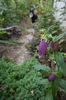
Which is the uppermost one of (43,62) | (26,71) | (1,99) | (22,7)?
(22,7)

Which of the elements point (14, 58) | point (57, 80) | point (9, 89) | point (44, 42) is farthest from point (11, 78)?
point (44, 42)

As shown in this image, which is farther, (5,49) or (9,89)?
(5,49)

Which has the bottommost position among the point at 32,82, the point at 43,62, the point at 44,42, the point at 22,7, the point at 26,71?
the point at 32,82

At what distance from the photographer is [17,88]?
1.23 m

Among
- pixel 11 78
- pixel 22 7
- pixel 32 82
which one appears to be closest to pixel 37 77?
pixel 32 82

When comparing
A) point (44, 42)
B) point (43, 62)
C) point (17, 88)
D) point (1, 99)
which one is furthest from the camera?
point (43, 62)

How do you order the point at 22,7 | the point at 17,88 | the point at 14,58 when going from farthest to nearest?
the point at 22,7
the point at 14,58
the point at 17,88

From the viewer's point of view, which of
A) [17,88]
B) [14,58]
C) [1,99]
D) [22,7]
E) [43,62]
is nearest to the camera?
[1,99]

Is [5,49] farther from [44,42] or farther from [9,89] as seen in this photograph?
[44,42]

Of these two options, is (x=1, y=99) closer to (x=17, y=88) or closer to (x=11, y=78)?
(x=17, y=88)

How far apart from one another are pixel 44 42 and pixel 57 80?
13.5 inches

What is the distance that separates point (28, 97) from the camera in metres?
1.11

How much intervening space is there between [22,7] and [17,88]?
4403 mm

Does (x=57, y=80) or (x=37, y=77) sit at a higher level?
(x=57, y=80)
